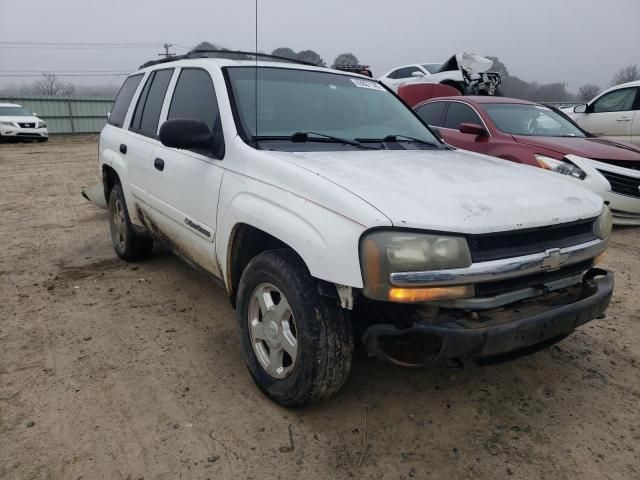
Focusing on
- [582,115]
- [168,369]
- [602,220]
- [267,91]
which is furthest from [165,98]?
[582,115]

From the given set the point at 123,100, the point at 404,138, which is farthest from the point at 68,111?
the point at 404,138

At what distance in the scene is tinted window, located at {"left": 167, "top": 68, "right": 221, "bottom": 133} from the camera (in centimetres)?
318

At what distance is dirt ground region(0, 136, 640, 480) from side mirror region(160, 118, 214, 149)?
130cm

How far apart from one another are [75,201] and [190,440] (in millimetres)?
7079

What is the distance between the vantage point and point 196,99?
343 centimetres

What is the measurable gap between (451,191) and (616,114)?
8894 mm

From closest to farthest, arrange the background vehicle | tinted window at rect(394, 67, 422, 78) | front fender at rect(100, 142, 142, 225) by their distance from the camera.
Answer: front fender at rect(100, 142, 142, 225) → the background vehicle → tinted window at rect(394, 67, 422, 78)

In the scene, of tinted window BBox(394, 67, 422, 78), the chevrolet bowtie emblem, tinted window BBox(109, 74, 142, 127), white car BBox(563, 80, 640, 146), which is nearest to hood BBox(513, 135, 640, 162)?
white car BBox(563, 80, 640, 146)

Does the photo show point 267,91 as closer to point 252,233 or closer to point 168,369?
point 252,233

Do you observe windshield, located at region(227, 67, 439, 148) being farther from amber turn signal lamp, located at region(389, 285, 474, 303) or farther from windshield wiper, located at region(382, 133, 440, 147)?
amber turn signal lamp, located at region(389, 285, 474, 303)

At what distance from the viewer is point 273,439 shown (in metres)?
2.39

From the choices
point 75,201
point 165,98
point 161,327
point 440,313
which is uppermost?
point 165,98

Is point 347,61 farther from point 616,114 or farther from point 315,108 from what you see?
point 315,108

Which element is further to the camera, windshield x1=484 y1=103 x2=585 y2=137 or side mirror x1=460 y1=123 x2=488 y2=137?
windshield x1=484 y1=103 x2=585 y2=137
